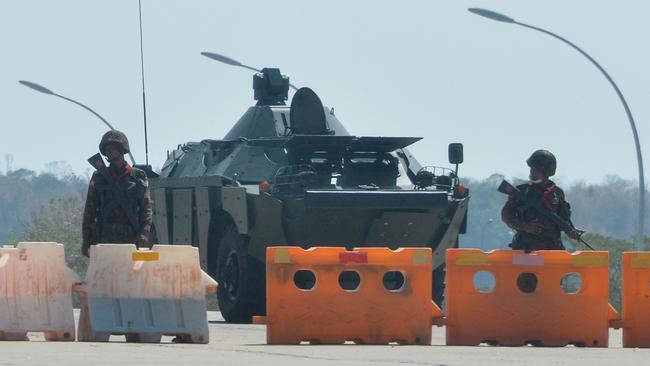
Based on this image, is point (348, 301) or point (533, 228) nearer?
point (348, 301)

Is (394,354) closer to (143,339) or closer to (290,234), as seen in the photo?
(143,339)

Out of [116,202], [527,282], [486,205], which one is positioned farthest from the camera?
[486,205]

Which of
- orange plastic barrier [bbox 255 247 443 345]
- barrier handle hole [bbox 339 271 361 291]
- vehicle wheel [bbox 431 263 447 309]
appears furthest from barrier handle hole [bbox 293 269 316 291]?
orange plastic barrier [bbox 255 247 443 345]

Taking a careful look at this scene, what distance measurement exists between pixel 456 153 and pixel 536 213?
638 centimetres

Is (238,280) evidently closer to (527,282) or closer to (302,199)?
(302,199)

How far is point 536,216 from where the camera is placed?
63.2ft

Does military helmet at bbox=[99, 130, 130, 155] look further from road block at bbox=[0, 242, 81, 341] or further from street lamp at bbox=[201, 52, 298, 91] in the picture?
street lamp at bbox=[201, 52, 298, 91]

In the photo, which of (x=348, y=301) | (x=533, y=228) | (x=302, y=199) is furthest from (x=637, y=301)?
(x=302, y=199)

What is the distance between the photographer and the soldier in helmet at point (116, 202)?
1897 cm

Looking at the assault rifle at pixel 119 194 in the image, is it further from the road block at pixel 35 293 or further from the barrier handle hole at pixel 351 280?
the barrier handle hole at pixel 351 280

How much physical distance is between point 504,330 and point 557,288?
57cm

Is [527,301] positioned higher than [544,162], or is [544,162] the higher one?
[544,162]

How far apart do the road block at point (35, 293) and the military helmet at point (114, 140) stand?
120 cm

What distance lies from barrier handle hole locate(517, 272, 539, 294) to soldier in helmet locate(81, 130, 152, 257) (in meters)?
3.16
